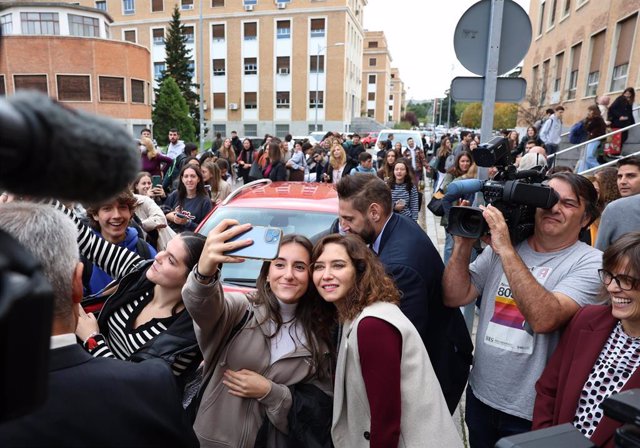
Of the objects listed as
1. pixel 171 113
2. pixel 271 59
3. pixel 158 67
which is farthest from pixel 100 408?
pixel 158 67

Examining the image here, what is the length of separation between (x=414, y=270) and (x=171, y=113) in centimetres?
3951

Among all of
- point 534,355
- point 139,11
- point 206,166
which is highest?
point 139,11

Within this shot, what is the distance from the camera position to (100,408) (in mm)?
1135

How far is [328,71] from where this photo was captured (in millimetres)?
48969

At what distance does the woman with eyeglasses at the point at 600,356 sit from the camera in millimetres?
1789

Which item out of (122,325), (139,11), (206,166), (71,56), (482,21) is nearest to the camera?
(122,325)

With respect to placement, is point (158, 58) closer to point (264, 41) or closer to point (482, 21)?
point (264, 41)

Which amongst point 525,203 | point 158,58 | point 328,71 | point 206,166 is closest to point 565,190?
point 525,203

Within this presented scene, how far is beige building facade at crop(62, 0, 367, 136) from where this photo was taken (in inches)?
1890

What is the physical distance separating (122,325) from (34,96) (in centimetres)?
205

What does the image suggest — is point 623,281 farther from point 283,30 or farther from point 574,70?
point 283,30

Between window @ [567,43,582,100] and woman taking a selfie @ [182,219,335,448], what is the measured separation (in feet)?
68.0

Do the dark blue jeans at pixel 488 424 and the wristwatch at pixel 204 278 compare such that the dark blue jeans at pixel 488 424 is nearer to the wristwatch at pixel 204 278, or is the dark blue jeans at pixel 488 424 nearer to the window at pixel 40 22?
the wristwatch at pixel 204 278

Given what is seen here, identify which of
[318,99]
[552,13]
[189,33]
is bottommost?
[318,99]
